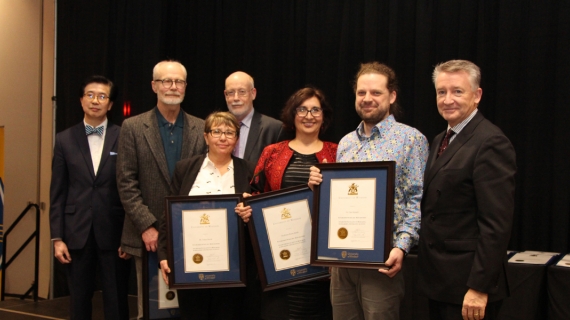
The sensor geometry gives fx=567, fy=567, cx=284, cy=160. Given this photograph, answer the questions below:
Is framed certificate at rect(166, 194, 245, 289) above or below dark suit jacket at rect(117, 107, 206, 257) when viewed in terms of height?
below

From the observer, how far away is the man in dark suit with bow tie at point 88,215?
3607mm

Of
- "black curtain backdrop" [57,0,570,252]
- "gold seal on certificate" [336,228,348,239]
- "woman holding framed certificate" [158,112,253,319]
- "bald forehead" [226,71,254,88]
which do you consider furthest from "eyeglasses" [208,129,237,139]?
"black curtain backdrop" [57,0,570,252]

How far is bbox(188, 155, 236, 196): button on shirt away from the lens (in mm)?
3082

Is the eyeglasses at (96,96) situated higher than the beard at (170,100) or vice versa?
the eyeglasses at (96,96)

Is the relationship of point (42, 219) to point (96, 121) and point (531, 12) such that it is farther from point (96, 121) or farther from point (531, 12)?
point (531, 12)

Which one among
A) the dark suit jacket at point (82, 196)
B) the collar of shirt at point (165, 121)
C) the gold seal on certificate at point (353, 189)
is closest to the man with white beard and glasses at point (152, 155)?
the collar of shirt at point (165, 121)

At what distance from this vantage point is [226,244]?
293 cm

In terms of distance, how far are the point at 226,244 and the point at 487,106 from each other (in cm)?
241

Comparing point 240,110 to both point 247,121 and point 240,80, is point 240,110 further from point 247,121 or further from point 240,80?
point 240,80

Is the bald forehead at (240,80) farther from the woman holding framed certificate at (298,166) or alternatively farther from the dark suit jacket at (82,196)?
the dark suit jacket at (82,196)

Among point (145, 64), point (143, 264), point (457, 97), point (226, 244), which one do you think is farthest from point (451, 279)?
point (145, 64)

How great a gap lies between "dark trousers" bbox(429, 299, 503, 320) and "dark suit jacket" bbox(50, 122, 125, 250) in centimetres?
211

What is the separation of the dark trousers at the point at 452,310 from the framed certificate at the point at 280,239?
1.95 ft

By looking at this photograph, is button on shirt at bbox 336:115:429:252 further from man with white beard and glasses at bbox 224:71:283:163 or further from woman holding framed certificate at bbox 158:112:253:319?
man with white beard and glasses at bbox 224:71:283:163
